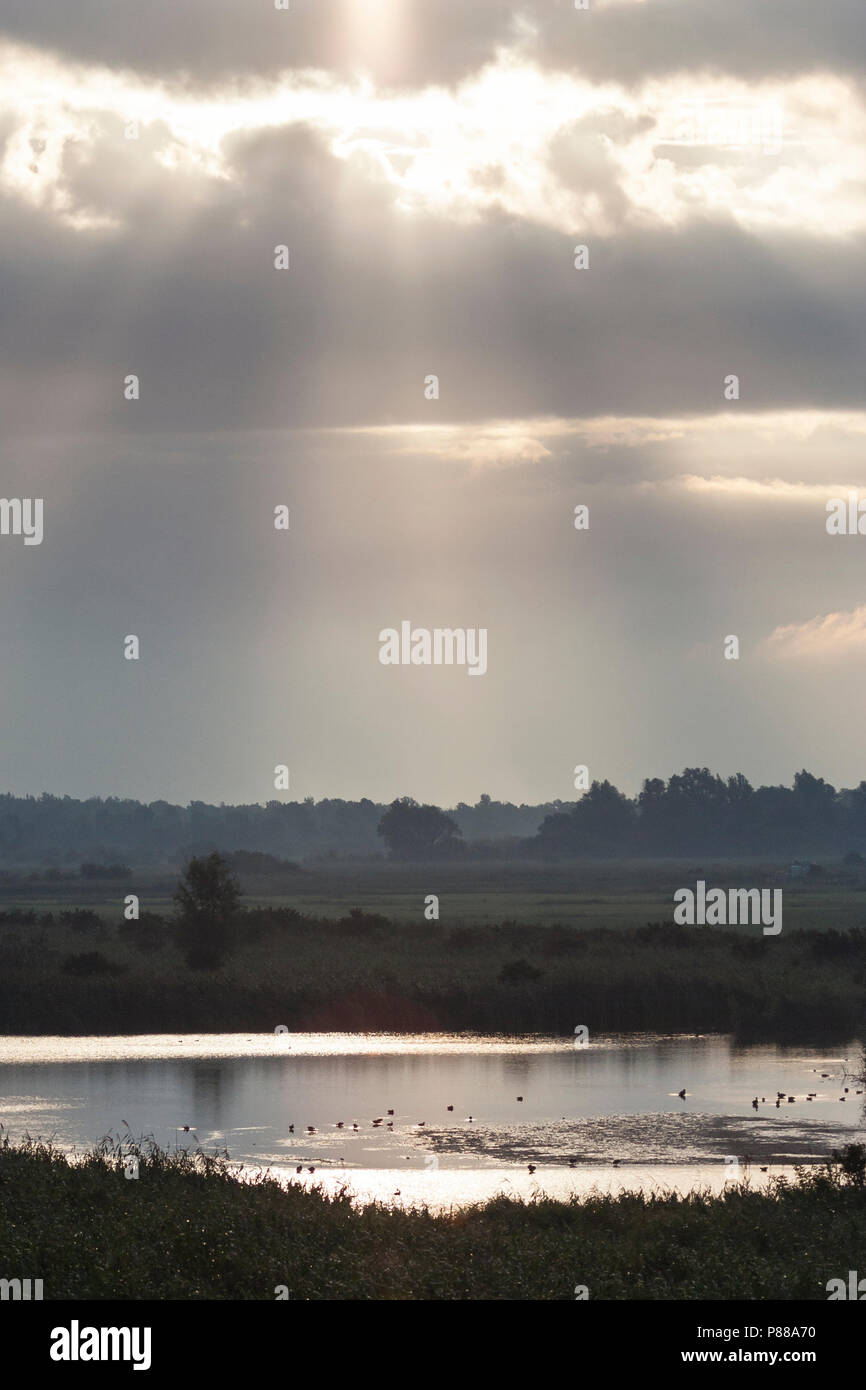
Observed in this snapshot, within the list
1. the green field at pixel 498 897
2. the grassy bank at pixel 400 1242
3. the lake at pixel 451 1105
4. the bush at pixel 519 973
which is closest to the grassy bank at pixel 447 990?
the bush at pixel 519 973

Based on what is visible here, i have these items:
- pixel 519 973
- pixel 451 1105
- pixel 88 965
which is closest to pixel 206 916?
pixel 88 965

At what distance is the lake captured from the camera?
34.9 metres

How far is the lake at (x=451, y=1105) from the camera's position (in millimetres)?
34875

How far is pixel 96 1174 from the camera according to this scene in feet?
96.6

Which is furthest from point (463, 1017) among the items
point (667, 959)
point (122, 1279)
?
point (122, 1279)

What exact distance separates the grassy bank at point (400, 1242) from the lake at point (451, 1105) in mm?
3225

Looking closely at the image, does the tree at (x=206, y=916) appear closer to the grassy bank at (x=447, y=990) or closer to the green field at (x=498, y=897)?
the grassy bank at (x=447, y=990)

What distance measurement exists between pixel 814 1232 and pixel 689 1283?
16.0 ft

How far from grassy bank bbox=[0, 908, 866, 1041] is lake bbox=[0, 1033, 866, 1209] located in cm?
333

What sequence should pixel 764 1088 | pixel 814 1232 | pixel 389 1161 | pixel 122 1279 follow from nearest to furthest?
1. pixel 122 1279
2. pixel 814 1232
3. pixel 389 1161
4. pixel 764 1088

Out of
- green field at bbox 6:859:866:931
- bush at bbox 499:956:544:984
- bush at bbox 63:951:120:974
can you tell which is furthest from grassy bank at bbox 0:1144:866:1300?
green field at bbox 6:859:866:931

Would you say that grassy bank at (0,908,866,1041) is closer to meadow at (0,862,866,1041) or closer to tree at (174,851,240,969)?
meadow at (0,862,866,1041)

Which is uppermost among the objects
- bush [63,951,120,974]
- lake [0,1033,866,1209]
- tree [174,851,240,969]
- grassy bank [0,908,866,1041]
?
tree [174,851,240,969]
